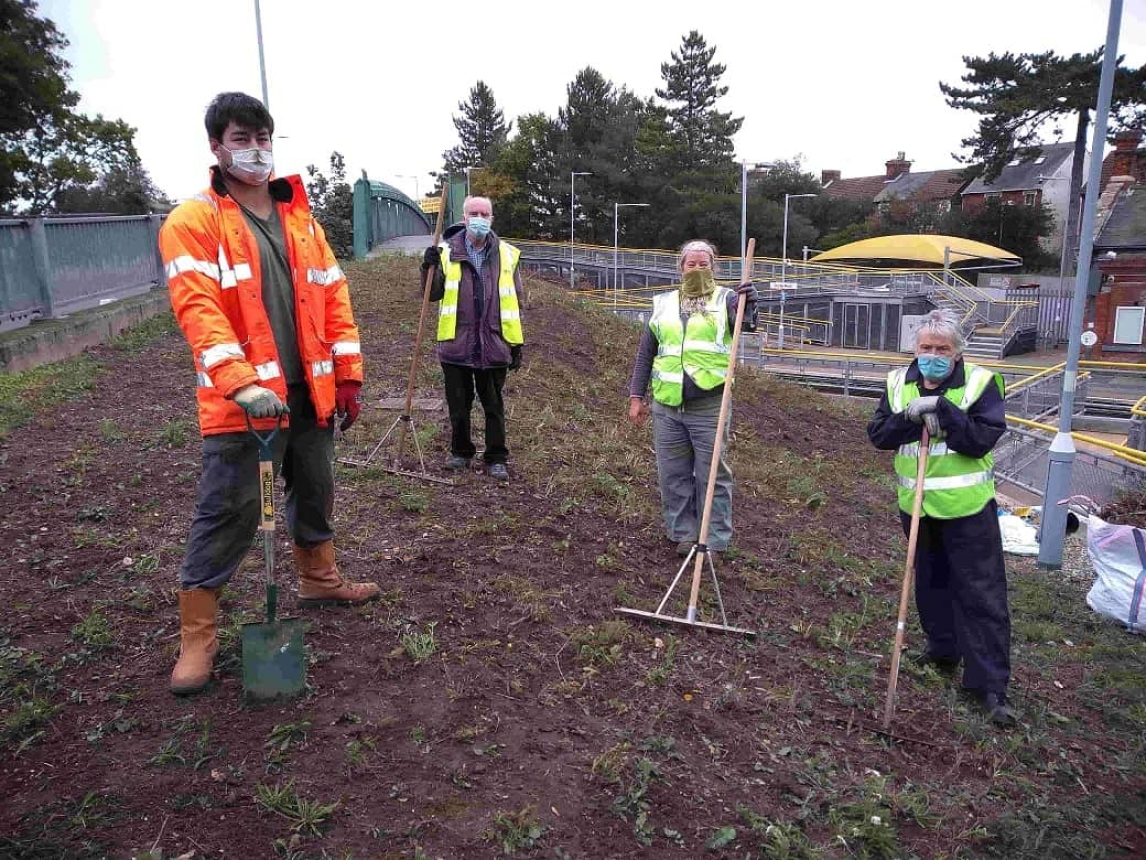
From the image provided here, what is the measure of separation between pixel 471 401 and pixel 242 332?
115 inches

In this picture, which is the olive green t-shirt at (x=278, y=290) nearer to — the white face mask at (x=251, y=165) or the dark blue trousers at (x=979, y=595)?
the white face mask at (x=251, y=165)

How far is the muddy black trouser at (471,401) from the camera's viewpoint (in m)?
5.80

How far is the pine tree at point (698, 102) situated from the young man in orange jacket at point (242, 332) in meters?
57.8

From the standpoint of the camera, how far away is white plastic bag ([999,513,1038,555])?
311 inches

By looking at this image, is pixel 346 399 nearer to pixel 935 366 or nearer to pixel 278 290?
pixel 278 290

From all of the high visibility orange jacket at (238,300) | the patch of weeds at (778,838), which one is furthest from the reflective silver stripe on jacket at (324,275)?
the patch of weeds at (778,838)

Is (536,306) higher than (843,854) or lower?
higher

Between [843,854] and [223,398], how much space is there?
2593 millimetres

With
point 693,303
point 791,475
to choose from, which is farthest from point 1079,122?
point 693,303

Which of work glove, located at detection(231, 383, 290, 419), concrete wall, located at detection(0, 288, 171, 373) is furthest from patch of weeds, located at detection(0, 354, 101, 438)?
work glove, located at detection(231, 383, 290, 419)

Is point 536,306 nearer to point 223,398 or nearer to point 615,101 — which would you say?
point 223,398

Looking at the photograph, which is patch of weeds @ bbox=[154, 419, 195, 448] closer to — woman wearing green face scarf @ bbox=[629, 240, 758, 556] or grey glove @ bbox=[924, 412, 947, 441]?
woman wearing green face scarf @ bbox=[629, 240, 758, 556]

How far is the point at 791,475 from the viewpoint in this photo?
27.1 feet

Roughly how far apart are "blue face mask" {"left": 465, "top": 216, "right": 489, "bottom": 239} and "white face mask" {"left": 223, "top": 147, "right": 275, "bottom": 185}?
2.44 metres
